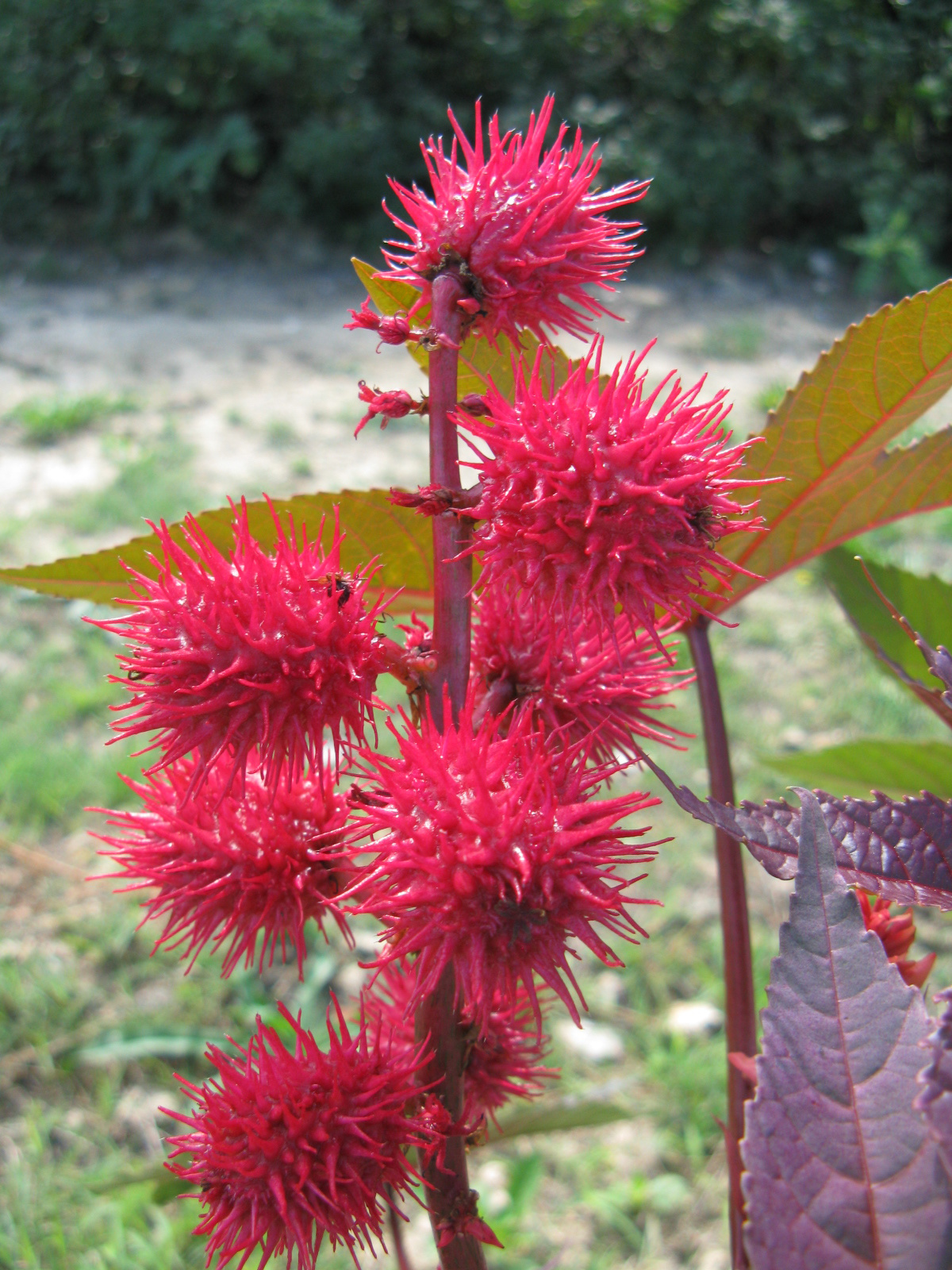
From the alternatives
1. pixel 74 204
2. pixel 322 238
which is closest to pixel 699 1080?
pixel 322 238

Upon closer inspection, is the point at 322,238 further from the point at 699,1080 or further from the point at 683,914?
the point at 699,1080

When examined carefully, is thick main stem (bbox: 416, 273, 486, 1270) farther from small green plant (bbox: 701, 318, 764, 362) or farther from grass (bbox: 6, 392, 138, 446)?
small green plant (bbox: 701, 318, 764, 362)

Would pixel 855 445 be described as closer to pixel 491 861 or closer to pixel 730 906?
pixel 730 906

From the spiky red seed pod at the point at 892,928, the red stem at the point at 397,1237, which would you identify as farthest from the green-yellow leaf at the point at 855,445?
the red stem at the point at 397,1237

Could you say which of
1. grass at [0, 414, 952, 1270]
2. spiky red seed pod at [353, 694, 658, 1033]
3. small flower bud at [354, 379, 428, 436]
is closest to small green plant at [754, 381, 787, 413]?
grass at [0, 414, 952, 1270]

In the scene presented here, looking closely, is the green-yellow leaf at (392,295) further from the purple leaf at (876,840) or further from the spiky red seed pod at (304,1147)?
the spiky red seed pod at (304,1147)

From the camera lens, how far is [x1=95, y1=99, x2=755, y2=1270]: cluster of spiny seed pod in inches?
28.9

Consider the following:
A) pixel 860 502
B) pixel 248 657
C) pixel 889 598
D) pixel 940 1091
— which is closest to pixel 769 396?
pixel 889 598

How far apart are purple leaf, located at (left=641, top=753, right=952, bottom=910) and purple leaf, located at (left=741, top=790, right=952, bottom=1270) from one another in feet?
0.22

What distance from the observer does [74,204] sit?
820cm

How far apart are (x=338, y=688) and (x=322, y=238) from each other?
7864 mm

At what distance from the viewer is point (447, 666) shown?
2.80 feet

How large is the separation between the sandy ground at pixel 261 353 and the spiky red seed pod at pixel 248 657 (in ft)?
11.1

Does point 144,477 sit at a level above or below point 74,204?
below
